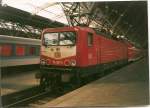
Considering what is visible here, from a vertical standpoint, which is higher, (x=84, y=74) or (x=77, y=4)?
(x=77, y=4)

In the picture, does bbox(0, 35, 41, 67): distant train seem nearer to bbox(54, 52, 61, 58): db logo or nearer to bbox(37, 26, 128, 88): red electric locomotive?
bbox(37, 26, 128, 88): red electric locomotive

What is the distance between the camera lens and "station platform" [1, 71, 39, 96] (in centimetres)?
470

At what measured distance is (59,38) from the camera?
5.32 metres

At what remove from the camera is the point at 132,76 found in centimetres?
Answer: 535

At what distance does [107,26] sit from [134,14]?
514 mm

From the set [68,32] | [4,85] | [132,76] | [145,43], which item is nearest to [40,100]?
[4,85]

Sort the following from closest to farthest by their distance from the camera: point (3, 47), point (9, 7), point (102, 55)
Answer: point (9, 7), point (3, 47), point (102, 55)

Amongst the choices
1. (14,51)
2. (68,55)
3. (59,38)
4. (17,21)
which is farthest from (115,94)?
(14,51)

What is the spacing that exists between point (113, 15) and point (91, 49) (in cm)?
135

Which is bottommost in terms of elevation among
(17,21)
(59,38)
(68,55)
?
(68,55)

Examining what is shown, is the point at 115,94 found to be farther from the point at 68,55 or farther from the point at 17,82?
the point at 17,82

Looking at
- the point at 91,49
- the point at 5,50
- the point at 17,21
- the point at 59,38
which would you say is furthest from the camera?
the point at 91,49

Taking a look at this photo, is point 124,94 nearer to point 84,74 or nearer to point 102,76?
point 84,74

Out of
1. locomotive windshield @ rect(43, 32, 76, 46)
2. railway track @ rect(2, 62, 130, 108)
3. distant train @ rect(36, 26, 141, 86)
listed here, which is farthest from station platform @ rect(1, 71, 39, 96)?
locomotive windshield @ rect(43, 32, 76, 46)
